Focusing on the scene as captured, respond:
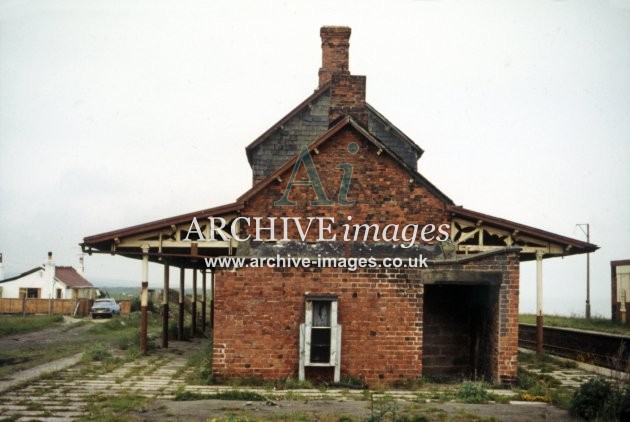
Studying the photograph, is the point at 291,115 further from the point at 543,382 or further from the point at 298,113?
the point at 543,382

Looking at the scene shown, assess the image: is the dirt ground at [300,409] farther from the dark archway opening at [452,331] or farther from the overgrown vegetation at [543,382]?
the dark archway opening at [452,331]

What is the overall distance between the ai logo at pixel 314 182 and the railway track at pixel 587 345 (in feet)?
25.5

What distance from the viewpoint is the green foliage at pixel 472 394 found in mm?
11406

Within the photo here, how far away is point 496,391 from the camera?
12.6 metres

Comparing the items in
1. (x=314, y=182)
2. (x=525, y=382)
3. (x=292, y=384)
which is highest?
(x=314, y=182)

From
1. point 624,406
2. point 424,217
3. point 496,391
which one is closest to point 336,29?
point 424,217

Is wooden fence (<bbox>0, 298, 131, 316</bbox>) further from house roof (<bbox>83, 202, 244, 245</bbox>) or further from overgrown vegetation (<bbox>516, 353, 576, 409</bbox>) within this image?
overgrown vegetation (<bbox>516, 353, 576, 409</bbox>)

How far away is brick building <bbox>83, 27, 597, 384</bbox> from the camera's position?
1326 centimetres

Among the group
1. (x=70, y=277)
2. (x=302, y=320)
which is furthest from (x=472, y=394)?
(x=70, y=277)

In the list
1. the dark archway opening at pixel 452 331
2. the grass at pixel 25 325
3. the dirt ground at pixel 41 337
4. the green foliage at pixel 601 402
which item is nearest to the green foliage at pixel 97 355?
the dirt ground at pixel 41 337

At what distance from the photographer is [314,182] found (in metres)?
14.2

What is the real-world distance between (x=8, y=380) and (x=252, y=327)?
18.8 ft

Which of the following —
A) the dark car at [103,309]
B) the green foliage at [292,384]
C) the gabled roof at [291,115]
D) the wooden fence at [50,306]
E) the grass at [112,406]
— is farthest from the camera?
the wooden fence at [50,306]

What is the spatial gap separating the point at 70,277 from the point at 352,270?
47856 mm
